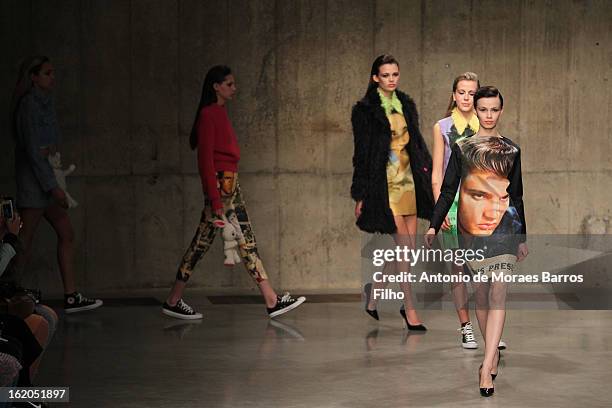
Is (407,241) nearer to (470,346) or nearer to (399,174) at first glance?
(399,174)

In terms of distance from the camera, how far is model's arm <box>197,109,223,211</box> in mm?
8641

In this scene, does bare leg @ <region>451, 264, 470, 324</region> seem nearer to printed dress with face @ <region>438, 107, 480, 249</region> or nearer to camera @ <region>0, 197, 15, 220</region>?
printed dress with face @ <region>438, 107, 480, 249</region>

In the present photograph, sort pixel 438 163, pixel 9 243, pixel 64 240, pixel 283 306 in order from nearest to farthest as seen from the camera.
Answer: pixel 9 243 → pixel 438 163 → pixel 283 306 → pixel 64 240

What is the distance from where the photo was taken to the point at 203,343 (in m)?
7.98

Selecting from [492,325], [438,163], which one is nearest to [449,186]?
[492,325]

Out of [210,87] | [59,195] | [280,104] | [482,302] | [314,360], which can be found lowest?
[314,360]

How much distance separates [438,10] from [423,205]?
2418 mm

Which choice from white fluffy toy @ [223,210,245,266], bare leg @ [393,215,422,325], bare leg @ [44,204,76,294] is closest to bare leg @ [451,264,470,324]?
bare leg @ [393,215,422,325]

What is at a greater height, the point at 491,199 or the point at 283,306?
the point at 491,199

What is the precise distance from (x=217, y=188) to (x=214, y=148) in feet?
0.91

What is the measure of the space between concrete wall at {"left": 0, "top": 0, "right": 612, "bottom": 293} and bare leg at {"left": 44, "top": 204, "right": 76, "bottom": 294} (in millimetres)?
849

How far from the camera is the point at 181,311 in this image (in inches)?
352

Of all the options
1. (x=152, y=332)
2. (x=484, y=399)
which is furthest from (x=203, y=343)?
(x=484, y=399)

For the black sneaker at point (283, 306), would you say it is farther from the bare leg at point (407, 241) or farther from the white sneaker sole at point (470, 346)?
the white sneaker sole at point (470, 346)
